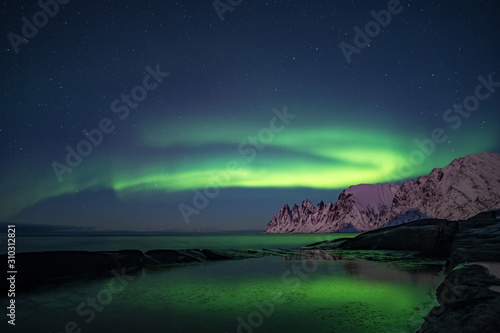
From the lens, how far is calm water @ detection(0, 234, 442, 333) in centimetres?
1070

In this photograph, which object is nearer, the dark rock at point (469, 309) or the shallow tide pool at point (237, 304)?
the dark rock at point (469, 309)

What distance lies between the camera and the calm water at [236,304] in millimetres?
10703

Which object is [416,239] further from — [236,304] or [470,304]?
[470,304]

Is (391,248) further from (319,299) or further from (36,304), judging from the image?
(36,304)

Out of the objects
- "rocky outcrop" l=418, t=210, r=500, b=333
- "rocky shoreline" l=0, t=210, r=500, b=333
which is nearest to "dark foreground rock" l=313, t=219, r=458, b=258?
"rocky shoreline" l=0, t=210, r=500, b=333

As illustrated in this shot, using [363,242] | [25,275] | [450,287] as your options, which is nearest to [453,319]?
[450,287]

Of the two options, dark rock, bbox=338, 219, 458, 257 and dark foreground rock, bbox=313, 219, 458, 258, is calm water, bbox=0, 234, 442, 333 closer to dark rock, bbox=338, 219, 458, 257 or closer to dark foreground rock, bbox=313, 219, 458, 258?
dark foreground rock, bbox=313, 219, 458, 258

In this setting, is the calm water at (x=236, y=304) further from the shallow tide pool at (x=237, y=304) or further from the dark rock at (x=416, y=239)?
the dark rock at (x=416, y=239)

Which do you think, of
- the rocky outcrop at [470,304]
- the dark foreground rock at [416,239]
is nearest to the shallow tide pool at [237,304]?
the rocky outcrop at [470,304]

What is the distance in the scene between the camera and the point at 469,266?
13867 mm

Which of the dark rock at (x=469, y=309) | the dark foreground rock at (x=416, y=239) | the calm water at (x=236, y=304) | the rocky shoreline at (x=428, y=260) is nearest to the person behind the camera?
the dark rock at (x=469, y=309)

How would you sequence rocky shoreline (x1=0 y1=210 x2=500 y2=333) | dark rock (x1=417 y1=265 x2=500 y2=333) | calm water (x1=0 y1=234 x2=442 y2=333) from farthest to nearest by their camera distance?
calm water (x1=0 y1=234 x2=442 y2=333)
rocky shoreline (x1=0 y1=210 x2=500 y2=333)
dark rock (x1=417 y1=265 x2=500 y2=333)

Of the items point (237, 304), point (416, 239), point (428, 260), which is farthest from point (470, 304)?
point (416, 239)

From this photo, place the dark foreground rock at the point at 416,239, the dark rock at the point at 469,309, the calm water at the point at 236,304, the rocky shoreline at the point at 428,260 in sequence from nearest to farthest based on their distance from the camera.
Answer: the dark rock at the point at 469,309
the rocky shoreline at the point at 428,260
the calm water at the point at 236,304
the dark foreground rock at the point at 416,239
